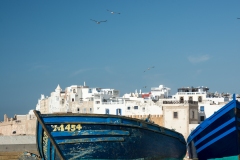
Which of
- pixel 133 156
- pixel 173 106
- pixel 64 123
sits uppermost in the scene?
pixel 173 106

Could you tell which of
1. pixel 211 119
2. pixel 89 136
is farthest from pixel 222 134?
pixel 89 136

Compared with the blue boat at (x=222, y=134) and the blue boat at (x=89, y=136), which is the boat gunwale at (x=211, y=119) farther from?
the blue boat at (x=89, y=136)

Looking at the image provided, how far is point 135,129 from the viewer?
16.2 m

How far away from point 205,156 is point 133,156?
4575 millimetres

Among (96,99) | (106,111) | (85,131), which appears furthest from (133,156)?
(96,99)

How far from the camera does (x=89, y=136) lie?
50.2 feet

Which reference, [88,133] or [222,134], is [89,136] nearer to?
[88,133]

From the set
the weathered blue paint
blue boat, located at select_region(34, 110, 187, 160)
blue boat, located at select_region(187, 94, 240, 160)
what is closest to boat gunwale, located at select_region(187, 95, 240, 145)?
blue boat, located at select_region(187, 94, 240, 160)

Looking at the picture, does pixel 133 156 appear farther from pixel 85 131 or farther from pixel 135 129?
pixel 85 131

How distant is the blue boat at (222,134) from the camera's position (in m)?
17.4

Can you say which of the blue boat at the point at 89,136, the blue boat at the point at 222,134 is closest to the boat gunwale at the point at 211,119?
the blue boat at the point at 222,134

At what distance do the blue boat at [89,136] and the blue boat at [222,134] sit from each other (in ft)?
10.8

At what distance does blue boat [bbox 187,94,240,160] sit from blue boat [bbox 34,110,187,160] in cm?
328

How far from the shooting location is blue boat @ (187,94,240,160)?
1741 cm
